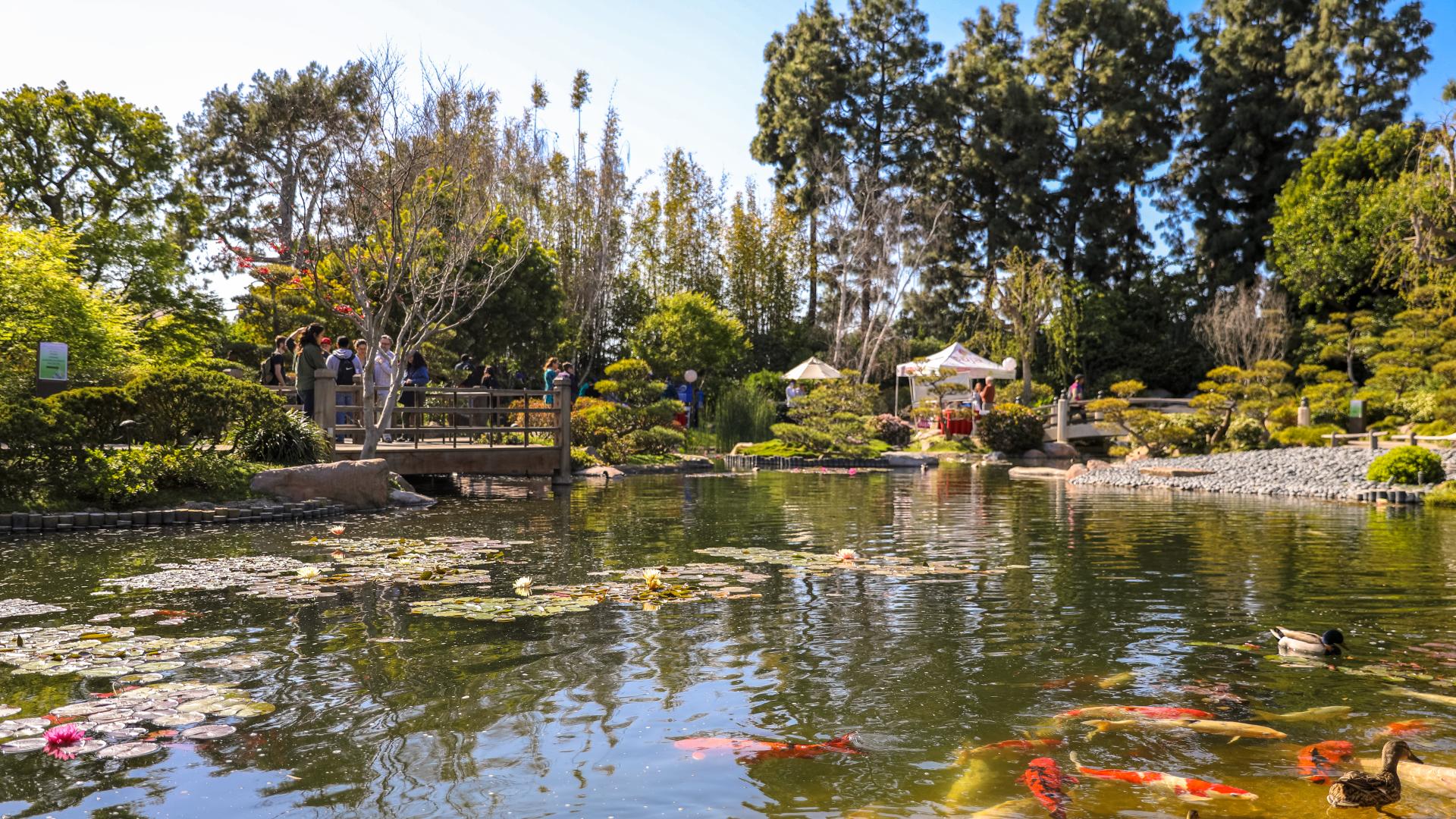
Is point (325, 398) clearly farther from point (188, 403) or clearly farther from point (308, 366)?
point (188, 403)

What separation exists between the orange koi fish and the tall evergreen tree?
3529 centimetres

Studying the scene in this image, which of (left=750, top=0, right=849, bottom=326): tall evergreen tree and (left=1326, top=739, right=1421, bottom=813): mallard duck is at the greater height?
(left=750, top=0, right=849, bottom=326): tall evergreen tree

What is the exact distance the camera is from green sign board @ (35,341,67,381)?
12.8 metres

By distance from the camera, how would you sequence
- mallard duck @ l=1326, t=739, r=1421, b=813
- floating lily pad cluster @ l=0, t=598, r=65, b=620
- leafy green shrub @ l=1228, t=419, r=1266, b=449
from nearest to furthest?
mallard duck @ l=1326, t=739, r=1421, b=813 → floating lily pad cluster @ l=0, t=598, r=65, b=620 → leafy green shrub @ l=1228, t=419, r=1266, b=449

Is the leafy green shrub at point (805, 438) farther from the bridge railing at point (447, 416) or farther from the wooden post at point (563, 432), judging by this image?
the wooden post at point (563, 432)

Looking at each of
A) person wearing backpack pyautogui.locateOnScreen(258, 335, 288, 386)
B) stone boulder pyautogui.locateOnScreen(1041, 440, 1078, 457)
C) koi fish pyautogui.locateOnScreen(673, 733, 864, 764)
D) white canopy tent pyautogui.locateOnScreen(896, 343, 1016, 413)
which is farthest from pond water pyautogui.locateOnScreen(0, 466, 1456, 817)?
white canopy tent pyautogui.locateOnScreen(896, 343, 1016, 413)

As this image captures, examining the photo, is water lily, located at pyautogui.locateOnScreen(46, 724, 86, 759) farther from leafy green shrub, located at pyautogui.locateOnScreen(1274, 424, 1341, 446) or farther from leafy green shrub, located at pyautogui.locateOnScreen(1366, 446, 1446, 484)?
leafy green shrub, located at pyautogui.locateOnScreen(1274, 424, 1341, 446)

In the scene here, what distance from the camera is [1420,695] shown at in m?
5.03

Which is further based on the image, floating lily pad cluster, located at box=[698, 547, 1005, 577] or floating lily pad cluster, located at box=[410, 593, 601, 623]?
floating lily pad cluster, located at box=[698, 547, 1005, 577]

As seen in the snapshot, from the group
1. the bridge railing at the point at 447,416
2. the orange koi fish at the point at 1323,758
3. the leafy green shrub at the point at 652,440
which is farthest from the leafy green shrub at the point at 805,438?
the orange koi fish at the point at 1323,758

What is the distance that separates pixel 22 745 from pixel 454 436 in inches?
473

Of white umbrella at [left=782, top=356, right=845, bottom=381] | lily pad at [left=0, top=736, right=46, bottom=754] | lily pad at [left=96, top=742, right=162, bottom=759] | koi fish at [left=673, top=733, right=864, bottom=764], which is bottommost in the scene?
koi fish at [left=673, top=733, right=864, bottom=764]

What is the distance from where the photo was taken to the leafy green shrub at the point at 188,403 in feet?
37.8

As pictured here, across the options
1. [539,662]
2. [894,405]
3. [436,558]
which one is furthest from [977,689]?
[894,405]
